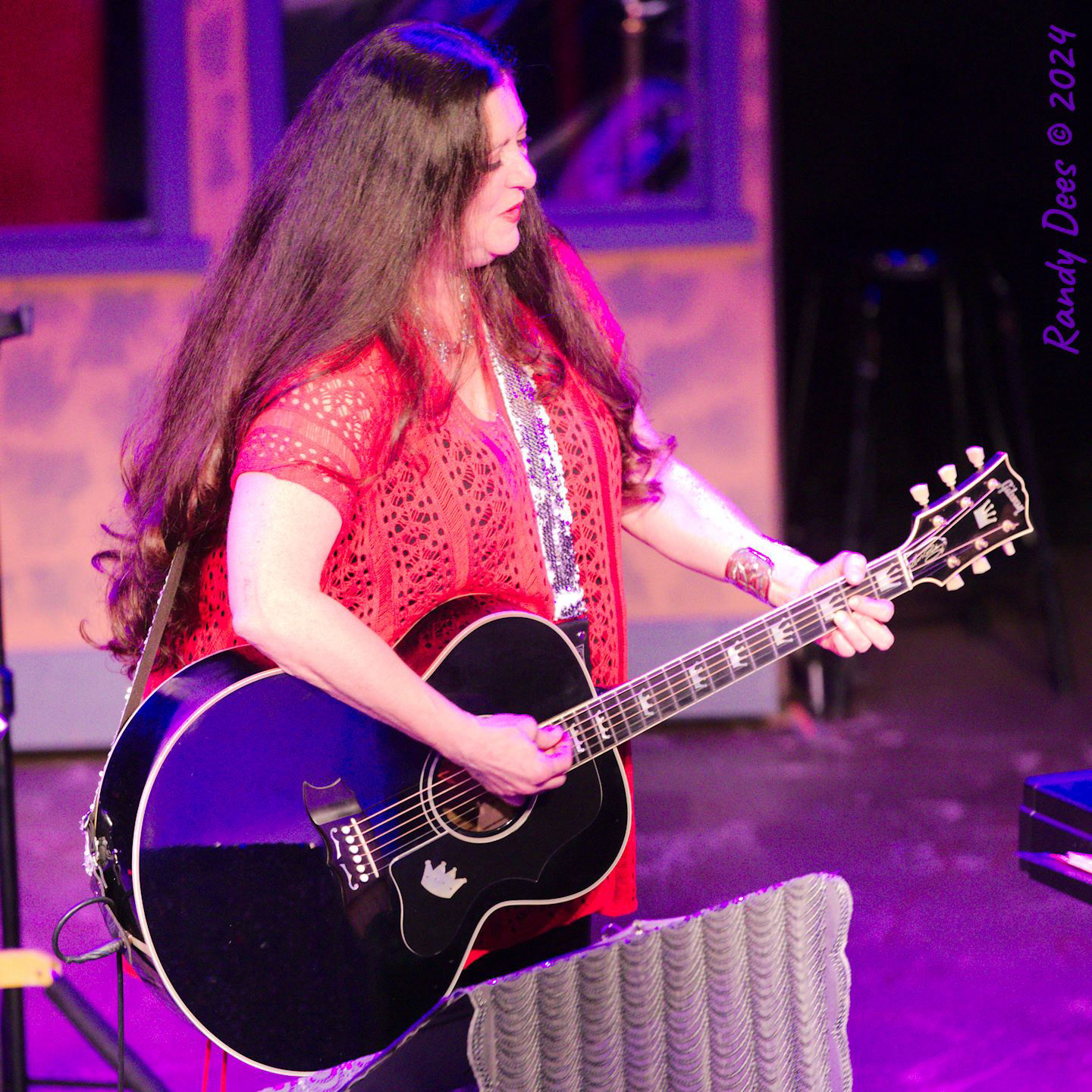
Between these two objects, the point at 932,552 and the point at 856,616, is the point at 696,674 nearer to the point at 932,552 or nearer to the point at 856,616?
the point at 856,616

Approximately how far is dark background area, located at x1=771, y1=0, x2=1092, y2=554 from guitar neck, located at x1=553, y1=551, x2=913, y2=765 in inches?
168

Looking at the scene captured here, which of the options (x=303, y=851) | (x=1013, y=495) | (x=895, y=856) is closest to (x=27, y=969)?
(x=303, y=851)

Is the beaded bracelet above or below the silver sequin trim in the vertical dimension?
below

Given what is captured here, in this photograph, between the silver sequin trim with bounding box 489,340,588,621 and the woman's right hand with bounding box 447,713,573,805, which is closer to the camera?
the woman's right hand with bounding box 447,713,573,805

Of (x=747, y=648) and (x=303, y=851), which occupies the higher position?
(x=747, y=648)

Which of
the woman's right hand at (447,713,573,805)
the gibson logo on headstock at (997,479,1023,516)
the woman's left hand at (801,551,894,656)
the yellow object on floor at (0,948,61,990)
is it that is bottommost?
the yellow object on floor at (0,948,61,990)

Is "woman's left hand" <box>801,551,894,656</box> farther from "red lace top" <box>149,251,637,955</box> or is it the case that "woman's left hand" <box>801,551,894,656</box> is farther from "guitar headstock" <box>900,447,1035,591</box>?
"red lace top" <box>149,251,637,955</box>

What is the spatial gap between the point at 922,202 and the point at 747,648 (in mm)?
5699

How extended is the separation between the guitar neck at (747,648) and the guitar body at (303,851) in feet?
0.58

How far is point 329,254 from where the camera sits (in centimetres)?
175

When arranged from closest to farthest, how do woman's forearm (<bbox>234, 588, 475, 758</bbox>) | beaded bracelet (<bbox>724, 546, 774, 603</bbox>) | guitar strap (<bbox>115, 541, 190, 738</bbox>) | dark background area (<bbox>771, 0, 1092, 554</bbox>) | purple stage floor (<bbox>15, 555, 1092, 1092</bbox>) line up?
woman's forearm (<bbox>234, 588, 475, 758</bbox>)
guitar strap (<bbox>115, 541, 190, 738</bbox>)
beaded bracelet (<bbox>724, 546, 774, 603</bbox>)
purple stage floor (<bbox>15, 555, 1092, 1092</bbox>)
dark background area (<bbox>771, 0, 1092, 554</bbox>)

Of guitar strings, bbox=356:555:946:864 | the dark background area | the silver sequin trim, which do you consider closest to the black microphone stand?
guitar strings, bbox=356:555:946:864

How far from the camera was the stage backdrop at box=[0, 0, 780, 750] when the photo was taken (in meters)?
4.60

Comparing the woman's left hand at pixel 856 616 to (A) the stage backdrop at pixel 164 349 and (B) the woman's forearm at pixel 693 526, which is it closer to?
(B) the woman's forearm at pixel 693 526
